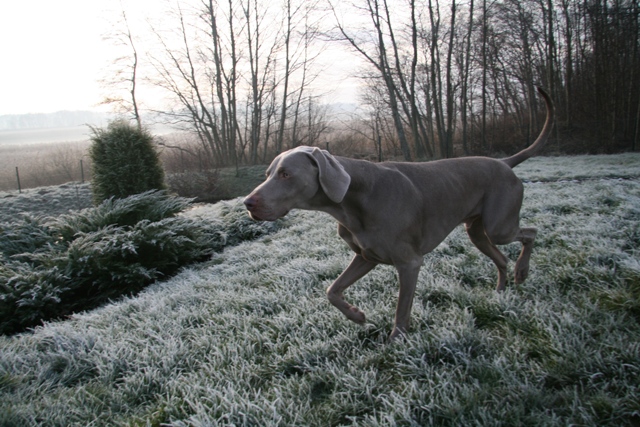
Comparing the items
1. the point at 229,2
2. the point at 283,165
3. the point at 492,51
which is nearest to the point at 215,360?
the point at 283,165

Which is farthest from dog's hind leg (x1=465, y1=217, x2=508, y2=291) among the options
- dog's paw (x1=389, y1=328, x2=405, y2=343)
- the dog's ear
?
the dog's ear

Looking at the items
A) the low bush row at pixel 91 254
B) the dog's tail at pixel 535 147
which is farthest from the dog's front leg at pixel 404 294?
the low bush row at pixel 91 254

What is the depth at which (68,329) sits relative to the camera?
3201 mm

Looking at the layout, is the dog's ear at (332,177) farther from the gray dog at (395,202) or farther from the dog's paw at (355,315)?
the dog's paw at (355,315)

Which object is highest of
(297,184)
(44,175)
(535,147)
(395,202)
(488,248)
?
(44,175)

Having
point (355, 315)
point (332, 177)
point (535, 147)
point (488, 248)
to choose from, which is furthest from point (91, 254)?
point (535, 147)

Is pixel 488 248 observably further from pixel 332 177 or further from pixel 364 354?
pixel 332 177

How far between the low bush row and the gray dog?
11.5ft

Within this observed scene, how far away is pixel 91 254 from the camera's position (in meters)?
4.90

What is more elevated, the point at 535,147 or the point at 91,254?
the point at 535,147

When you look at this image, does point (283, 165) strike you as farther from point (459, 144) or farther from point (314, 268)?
point (459, 144)

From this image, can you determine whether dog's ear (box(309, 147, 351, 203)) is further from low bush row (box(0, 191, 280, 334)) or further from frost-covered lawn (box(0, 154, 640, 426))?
low bush row (box(0, 191, 280, 334))

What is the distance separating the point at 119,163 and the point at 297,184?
8323 millimetres

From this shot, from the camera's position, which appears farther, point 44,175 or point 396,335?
point 44,175
